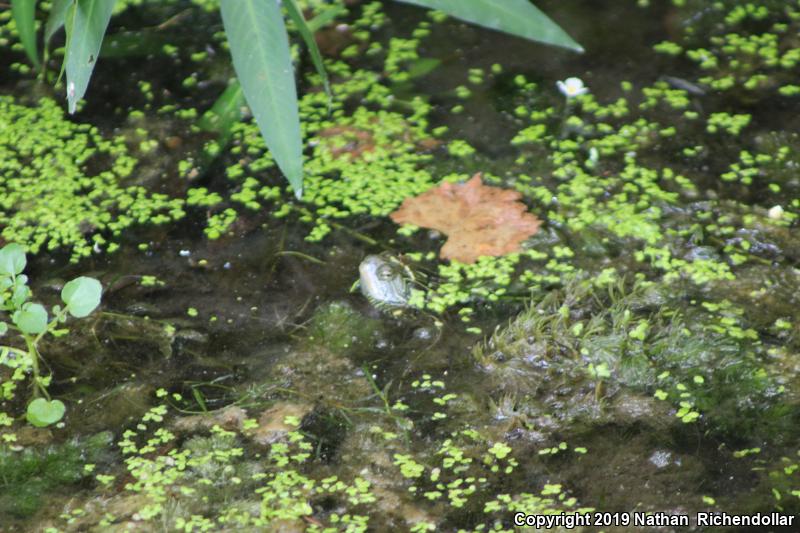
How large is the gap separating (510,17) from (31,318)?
101 cm

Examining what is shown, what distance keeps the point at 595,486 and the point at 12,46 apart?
2.19m

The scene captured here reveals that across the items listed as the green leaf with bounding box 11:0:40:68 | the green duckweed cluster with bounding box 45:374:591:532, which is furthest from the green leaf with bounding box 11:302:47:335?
the green leaf with bounding box 11:0:40:68

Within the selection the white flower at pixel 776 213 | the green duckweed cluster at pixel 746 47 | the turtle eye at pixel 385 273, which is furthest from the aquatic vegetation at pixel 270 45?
the green duckweed cluster at pixel 746 47

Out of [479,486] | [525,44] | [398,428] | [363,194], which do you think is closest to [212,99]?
[363,194]

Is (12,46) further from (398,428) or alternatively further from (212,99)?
(398,428)

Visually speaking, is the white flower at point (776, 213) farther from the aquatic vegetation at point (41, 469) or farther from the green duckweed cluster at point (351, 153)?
the aquatic vegetation at point (41, 469)

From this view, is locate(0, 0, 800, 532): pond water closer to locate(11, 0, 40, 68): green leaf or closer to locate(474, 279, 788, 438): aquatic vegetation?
locate(474, 279, 788, 438): aquatic vegetation

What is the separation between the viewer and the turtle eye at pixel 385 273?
80.6 inches

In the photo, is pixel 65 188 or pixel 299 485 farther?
pixel 65 188

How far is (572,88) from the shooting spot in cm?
254

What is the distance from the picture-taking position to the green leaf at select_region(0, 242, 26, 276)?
1.78 m

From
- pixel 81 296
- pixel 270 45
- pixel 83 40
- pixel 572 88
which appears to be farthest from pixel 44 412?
pixel 572 88

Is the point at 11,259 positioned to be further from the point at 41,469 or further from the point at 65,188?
the point at 65,188

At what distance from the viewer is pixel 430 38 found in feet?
9.33
